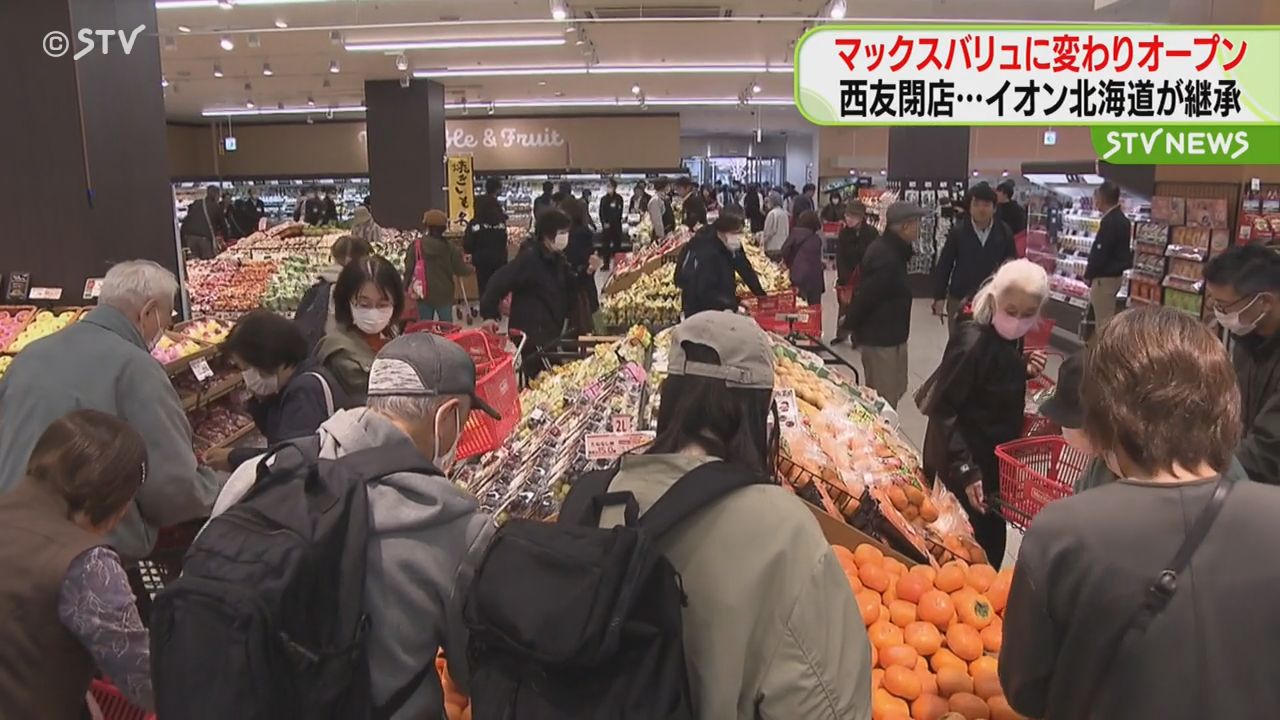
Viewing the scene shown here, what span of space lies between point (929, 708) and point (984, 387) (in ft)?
5.48

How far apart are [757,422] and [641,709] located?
0.53 metres

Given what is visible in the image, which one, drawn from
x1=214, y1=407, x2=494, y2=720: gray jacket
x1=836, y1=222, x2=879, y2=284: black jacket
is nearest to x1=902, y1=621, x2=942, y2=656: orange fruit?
x1=214, y1=407, x2=494, y2=720: gray jacket

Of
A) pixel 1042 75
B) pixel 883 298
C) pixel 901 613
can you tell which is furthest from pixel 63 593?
pixel 883 298

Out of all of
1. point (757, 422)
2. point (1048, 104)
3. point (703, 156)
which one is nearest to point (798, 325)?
point (1048, 104)

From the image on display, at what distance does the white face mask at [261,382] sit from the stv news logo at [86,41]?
272 centimetres

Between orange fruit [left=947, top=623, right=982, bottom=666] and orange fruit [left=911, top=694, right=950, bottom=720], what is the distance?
16cm

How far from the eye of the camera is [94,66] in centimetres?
496

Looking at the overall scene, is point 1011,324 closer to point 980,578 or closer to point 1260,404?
point 1260,404

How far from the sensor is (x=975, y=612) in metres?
2.35

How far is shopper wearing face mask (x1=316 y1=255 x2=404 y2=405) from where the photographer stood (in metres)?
3.58

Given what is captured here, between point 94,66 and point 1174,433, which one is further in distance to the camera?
point 94,66

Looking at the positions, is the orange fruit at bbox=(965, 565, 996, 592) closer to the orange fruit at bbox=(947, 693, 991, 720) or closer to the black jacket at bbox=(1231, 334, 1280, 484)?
the orange fruit at bbox=(947, 693, 991, 720)

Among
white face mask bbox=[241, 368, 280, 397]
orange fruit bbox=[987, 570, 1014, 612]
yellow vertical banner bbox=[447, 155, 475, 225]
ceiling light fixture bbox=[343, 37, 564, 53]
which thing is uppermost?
ceiling light fixture bbox=[343, 37, 564, 53]

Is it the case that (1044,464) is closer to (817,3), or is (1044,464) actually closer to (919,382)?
(919,382)
